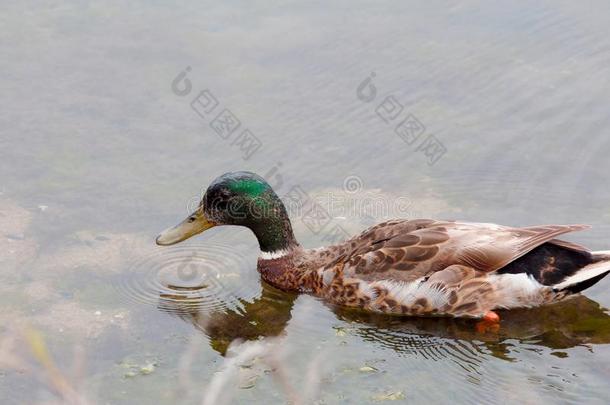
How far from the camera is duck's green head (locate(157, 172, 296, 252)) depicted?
28.4 ft

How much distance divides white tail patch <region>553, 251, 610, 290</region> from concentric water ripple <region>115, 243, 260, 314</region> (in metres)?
2.41

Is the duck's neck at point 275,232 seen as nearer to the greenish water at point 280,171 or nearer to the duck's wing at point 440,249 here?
the greenish water at point 280,171

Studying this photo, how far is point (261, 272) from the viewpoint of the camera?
8852 mm

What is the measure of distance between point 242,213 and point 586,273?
2.75 m

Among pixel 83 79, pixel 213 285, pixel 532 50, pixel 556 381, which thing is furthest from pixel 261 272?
pixel 532 50

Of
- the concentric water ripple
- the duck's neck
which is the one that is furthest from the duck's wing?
the concentric water ripple

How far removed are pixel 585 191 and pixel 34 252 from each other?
4.76m

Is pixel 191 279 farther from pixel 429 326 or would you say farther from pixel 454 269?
pixel 454 269

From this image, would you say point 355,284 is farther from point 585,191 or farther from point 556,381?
point 585,191

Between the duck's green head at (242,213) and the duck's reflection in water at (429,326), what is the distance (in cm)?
62

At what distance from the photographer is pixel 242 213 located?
8.77 meters

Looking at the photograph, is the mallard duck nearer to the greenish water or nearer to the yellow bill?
the greenish water

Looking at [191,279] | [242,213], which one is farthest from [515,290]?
[191,279]

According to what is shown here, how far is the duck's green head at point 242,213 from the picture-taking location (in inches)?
341
